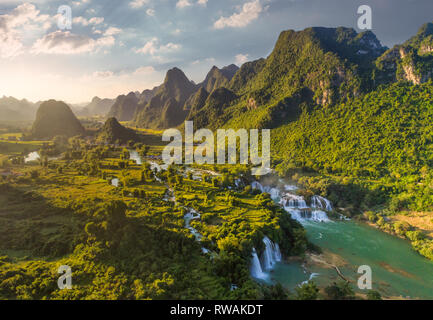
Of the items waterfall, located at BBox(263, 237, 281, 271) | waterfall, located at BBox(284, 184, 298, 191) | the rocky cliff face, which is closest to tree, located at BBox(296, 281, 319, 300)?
waterfall, located at BBox(263, 237, 281, 271)

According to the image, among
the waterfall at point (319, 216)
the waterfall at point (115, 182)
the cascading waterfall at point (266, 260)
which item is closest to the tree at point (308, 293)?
the cascading waterfall at point (266, 260)

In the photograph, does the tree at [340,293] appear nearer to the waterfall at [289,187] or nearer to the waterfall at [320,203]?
the waterfall at [320,203]

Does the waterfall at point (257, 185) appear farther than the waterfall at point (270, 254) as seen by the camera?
Yes

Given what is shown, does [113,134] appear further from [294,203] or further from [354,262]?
[354,262]

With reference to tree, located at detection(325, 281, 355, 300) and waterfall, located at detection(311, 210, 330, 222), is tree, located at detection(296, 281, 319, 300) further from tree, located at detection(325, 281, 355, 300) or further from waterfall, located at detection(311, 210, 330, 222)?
waterfall, located at detection(311, 210, 330, 222)

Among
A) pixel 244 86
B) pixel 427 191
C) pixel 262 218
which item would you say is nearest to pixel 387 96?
pixel 427 191
